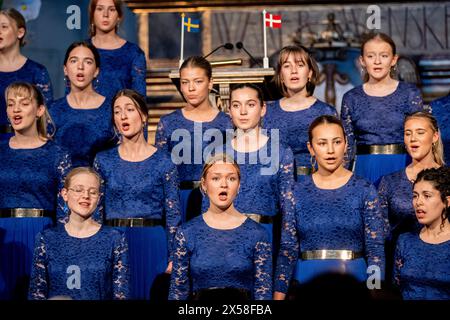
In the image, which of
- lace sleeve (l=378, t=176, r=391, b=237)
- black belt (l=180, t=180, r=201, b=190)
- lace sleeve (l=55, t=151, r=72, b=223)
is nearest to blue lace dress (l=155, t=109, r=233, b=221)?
black belt (l=180, t=180, r=201, b=190)

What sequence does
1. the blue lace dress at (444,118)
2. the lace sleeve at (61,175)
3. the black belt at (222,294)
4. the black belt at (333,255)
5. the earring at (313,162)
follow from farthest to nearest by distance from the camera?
the blue lace dress at (444,118) → the earring at (313,162) → the lace sleeve at (61,175) → the black belt at (333,255) → the black belt at (222,294)

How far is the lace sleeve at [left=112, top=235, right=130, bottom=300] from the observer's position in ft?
12.9

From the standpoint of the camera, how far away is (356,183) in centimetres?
403

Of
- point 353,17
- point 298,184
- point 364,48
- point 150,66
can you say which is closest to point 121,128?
point 298,184

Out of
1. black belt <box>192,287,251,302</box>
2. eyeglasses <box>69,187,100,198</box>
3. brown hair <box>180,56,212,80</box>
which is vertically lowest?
black belt <box>192,287,251,302</box>

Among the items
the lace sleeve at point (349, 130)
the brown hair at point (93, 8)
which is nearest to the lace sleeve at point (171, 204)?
the lace sleeve at point (349, 130)

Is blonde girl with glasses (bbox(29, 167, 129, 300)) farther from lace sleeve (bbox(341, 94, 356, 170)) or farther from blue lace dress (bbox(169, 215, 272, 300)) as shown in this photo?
lace sleeve (bbox(341, 94, 356, 170))

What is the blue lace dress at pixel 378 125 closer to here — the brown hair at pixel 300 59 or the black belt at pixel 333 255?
the brown hair at pixel 300 59

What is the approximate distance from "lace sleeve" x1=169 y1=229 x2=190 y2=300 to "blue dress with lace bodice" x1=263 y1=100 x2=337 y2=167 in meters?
1.01

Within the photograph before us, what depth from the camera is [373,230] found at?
3.93 meters

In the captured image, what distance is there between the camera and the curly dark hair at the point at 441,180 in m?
3.96

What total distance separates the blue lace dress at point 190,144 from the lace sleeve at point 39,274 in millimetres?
876

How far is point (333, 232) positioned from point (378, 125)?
1.03m
